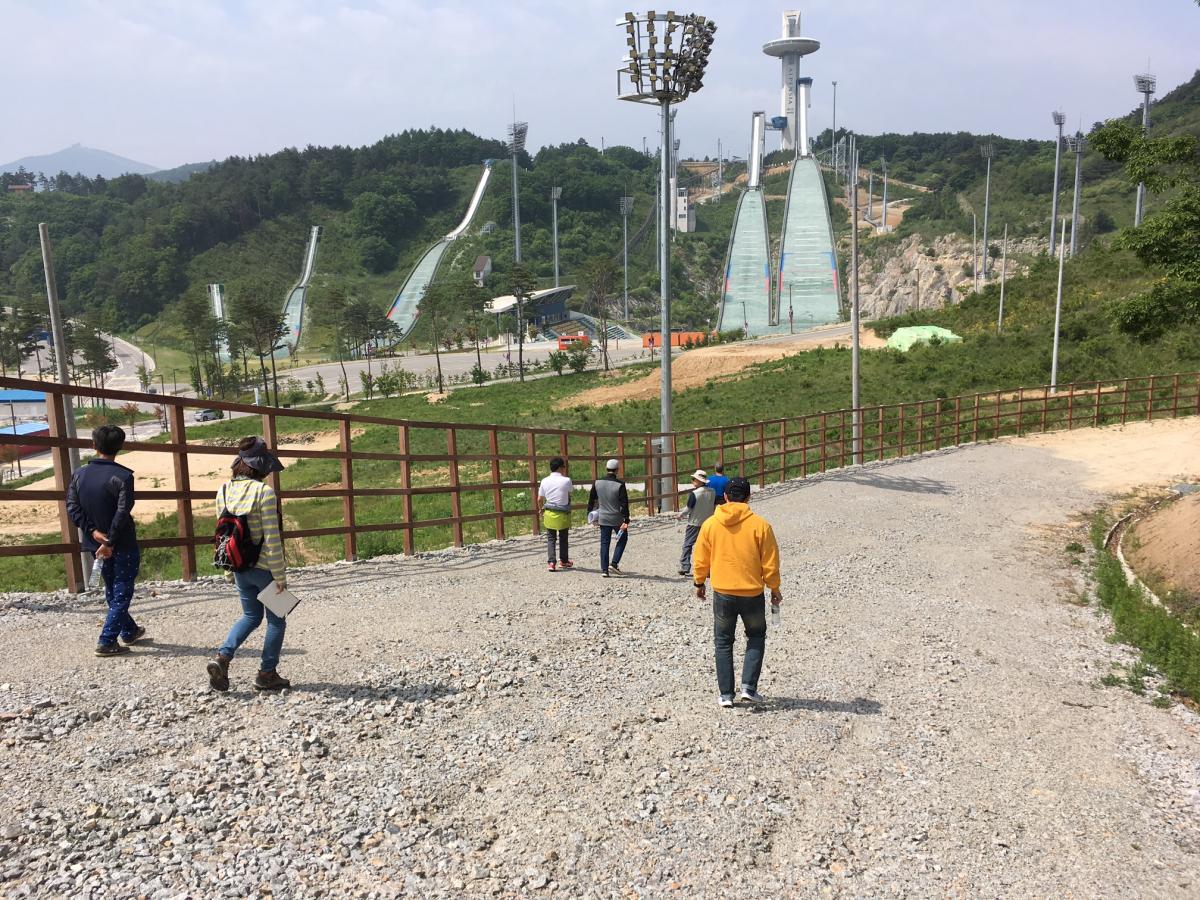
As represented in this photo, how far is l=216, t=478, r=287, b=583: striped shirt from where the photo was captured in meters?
5.54

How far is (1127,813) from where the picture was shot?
5316 millimetres

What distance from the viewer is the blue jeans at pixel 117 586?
20.1 feet

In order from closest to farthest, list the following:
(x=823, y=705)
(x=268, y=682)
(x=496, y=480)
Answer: (x=268, y=682) → (x=823, y=705) → (x=496, y=480)

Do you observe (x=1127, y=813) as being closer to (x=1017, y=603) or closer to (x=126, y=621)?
(x=1017, y=603)

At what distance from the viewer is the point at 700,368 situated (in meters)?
53.8

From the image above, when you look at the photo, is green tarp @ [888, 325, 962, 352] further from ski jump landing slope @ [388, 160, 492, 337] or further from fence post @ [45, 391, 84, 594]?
ski jump landing slope @ [388, 160, 492, 337]

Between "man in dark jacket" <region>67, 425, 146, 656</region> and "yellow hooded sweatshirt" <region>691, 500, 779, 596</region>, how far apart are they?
396cm

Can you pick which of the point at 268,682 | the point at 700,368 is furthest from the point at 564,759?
the point at 700,368

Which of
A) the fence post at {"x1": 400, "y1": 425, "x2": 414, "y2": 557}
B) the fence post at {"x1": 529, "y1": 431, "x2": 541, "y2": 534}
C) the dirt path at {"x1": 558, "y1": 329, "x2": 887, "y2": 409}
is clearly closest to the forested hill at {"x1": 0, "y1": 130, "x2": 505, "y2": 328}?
the dirt path at {"x1": 558, "y1": 329, "x2": 887, "y2": 409}

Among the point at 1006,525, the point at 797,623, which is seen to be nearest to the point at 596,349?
the point at 1006,525

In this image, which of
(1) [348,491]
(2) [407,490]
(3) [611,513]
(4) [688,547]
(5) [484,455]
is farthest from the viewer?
(5) [484,455]

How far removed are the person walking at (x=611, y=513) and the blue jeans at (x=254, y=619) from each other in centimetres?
545

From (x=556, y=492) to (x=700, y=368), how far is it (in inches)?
1727

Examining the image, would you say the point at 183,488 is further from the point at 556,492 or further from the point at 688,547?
the point at 688,547
